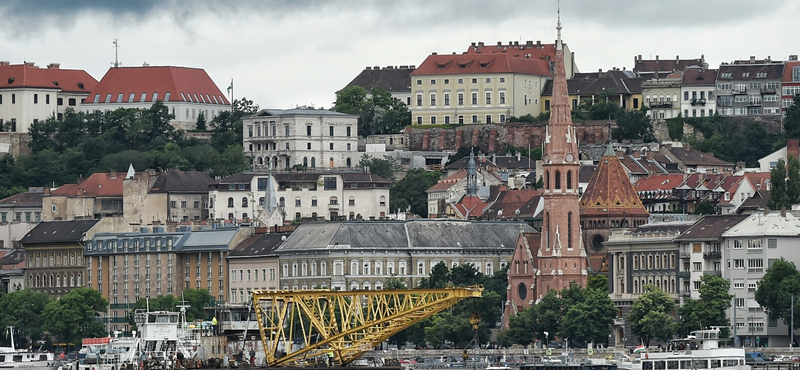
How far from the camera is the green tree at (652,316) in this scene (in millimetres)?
142125

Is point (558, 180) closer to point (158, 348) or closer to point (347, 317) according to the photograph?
A: point (158, 348)

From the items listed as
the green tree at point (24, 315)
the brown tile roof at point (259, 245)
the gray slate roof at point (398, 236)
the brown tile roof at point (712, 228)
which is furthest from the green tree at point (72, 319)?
the brown tile roof at point (712, 228)

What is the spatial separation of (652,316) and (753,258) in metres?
7.77

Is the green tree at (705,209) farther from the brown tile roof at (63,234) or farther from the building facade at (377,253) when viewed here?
the brown tile roof at (63,234)

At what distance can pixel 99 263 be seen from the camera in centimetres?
19175

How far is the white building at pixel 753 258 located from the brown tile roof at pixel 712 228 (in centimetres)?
154

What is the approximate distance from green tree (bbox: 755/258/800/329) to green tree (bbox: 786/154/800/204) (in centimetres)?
3390

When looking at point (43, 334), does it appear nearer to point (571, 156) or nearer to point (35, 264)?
point (35, 264)

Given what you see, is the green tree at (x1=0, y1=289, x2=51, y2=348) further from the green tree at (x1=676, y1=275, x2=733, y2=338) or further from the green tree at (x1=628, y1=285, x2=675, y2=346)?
the green tree at (x1=676, y1=275, x2=733, y2=338)

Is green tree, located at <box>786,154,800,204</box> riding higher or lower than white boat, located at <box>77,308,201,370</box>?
higher

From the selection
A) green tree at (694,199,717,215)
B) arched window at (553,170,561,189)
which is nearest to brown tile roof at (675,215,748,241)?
arched window at (553,170,561,189)

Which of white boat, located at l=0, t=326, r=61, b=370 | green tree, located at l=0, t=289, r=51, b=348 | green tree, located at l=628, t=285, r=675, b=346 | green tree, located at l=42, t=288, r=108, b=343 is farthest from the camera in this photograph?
green tree, located at l=0, t=289, r=51, b=348

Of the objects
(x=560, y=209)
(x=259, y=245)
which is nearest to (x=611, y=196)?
(x=560, y=209)

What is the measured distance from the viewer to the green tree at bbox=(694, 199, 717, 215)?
615 feet
